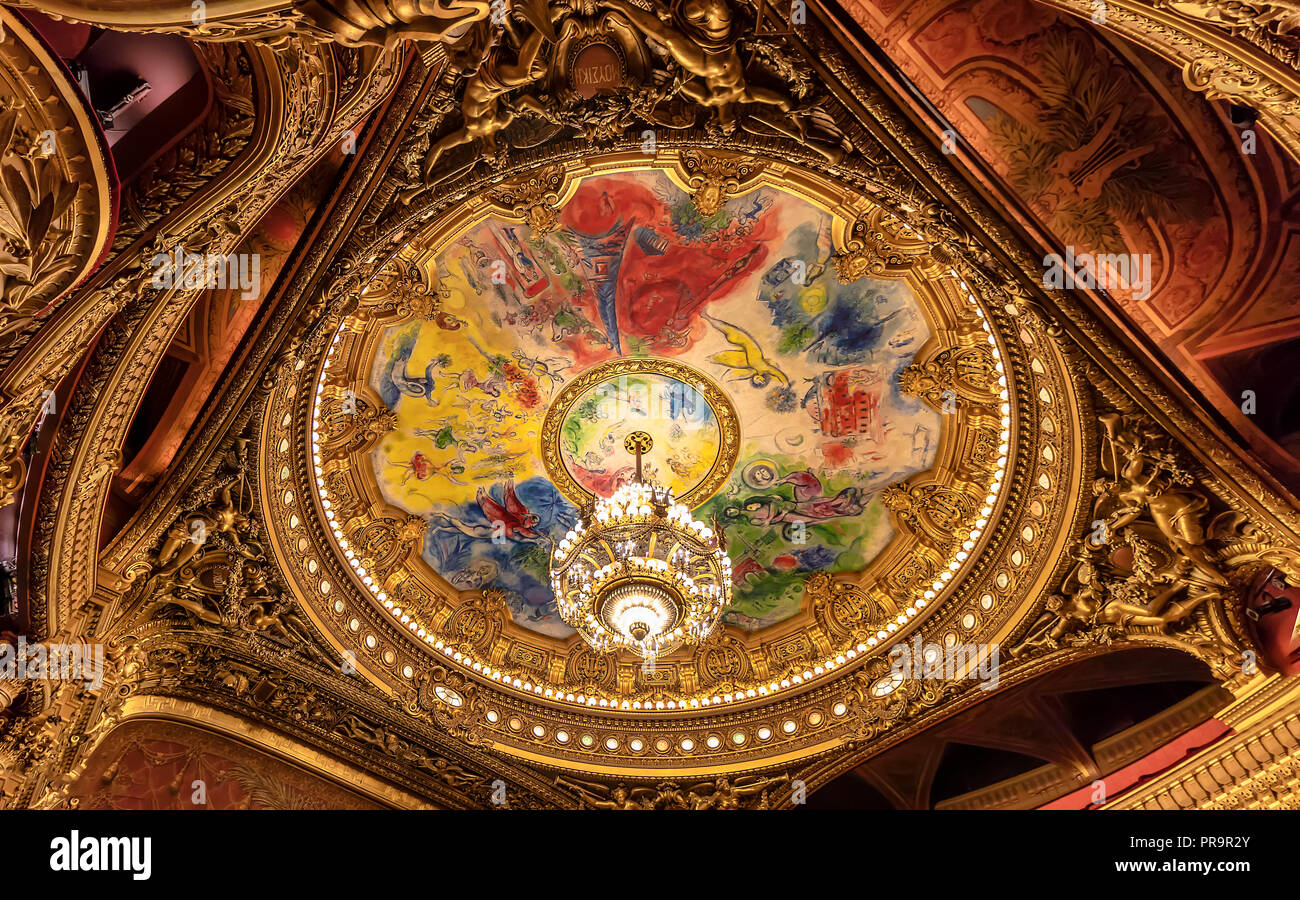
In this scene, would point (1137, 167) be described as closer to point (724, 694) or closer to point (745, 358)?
point (745, 358)

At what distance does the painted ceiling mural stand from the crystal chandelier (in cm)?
489

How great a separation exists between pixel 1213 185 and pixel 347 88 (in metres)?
5.79

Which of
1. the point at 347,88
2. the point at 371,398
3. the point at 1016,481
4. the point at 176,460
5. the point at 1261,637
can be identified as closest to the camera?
the point at 347,88

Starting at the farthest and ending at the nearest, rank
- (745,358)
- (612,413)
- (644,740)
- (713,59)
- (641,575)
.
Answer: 1. (644,740)
2. (612,413)
3. (745,358)
4. (641,575)
5. (713,59)

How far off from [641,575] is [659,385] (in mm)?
3086

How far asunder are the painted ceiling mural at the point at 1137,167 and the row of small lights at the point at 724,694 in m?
2.71

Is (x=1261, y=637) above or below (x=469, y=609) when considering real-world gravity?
below

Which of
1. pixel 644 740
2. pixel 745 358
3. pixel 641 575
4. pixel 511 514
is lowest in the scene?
pixel 644 740

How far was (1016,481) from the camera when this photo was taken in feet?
33.6

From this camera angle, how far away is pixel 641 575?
30.3 feet

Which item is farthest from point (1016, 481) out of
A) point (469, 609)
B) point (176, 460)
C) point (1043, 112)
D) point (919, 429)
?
point (176, 460)

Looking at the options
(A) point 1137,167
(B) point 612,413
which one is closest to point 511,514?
(B) point 612,413

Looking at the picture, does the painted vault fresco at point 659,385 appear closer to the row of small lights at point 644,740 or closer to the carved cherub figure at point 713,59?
the row of small lights at point 644,740
